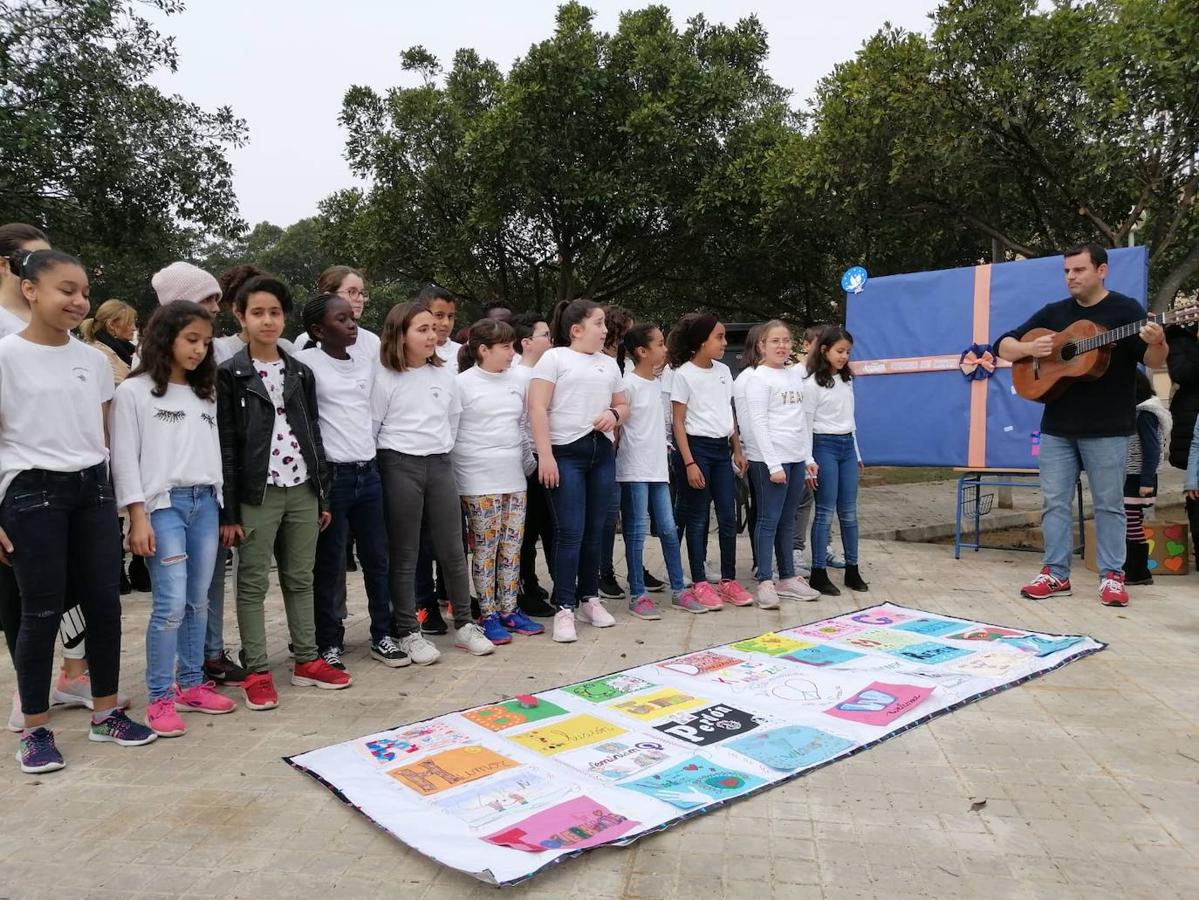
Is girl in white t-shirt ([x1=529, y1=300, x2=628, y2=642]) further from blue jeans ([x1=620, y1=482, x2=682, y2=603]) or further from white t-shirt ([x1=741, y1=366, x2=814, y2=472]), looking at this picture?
white t-shirt ([x1=741, y1=366, x2=814, y2=472])

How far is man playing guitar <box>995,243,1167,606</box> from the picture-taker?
5.16 m

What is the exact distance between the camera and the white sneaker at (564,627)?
14.9 ft

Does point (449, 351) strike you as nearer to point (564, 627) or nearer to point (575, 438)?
point (575, 438)

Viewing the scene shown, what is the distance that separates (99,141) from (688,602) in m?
8.95

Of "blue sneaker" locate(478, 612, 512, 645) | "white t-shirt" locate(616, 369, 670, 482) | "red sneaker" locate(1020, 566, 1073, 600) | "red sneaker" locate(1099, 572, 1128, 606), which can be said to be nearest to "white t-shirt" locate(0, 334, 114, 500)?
"blue sneaker" locate(478, 612, 512, 645)

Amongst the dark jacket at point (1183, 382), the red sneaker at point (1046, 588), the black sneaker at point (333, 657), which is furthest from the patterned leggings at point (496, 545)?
the dark jacket at point (1183, 382)

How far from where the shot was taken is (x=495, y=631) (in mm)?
4590

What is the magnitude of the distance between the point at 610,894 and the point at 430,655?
85.0 inches

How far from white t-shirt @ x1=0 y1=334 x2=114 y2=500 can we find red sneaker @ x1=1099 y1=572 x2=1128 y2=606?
533cm

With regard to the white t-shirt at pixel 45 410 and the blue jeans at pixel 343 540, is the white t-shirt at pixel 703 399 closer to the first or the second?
A: the blue jeans at pixel 343 540

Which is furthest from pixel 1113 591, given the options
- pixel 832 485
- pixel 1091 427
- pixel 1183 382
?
pixel 832 485

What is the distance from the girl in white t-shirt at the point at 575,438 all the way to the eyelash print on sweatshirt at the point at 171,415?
1776 millimetres

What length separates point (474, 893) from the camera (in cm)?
220

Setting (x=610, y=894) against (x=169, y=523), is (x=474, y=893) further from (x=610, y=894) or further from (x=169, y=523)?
(x=169, y=523)
